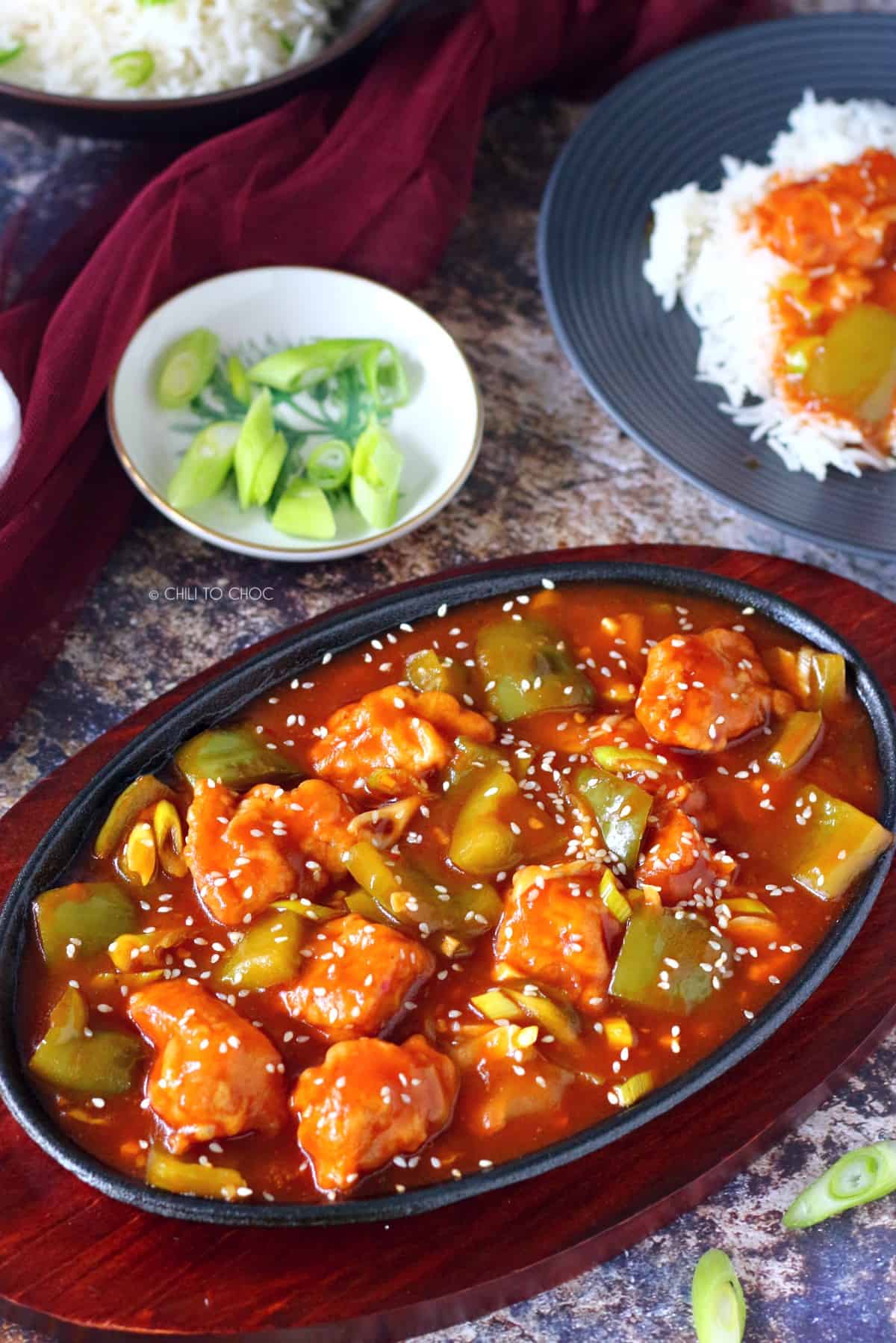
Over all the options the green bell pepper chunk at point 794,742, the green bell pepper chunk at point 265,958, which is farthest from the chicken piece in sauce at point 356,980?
the green bell pepper chunk at point 794,742

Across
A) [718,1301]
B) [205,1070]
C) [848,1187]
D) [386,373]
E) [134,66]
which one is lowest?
[718,1301]

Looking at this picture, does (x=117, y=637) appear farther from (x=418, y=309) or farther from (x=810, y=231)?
(x=810, y=231)

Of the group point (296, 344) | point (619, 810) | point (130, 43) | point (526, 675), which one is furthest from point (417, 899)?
point (130, 43)

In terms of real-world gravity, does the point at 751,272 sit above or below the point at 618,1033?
above

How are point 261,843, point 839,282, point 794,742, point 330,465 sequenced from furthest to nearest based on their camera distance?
point 839,282, point 330,465, point 794,742, point 261,843

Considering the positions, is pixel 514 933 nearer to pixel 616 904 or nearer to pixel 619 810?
pixel 616 904

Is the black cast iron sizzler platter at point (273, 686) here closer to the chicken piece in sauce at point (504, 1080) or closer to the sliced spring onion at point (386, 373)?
the chicken piece in sauce at point (504, 1080)

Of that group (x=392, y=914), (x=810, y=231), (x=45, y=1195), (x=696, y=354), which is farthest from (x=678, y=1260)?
(x=810, y=231)
